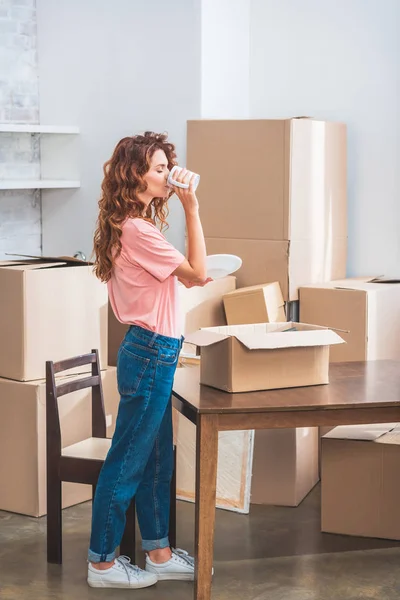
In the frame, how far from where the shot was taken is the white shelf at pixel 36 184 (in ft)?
14.7

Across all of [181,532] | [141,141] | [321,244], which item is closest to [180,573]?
[181,532]

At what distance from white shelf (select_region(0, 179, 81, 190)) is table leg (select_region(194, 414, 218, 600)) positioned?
2188mm

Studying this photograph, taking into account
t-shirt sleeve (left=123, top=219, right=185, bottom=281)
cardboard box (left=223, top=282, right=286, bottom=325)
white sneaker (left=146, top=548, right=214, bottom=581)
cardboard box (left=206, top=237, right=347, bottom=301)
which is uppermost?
t-shirt sleeve (left=123, top=219, right=185, bottom=281)

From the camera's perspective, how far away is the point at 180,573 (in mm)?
3021

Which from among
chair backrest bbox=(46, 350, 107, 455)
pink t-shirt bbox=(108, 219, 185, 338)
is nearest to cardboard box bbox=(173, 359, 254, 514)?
chair backrest bbox=(46, 350, 107, 455)

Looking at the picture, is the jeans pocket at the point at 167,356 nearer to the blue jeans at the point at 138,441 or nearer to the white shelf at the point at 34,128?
the blue jeans at the point at 138,441

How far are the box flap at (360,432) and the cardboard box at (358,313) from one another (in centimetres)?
47

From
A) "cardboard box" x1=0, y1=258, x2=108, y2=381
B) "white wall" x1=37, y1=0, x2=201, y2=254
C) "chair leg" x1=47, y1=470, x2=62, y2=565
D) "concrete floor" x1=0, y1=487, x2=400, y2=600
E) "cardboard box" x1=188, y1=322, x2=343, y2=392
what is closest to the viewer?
"cardboard box" x1=188, y1=322, x2=343, y2=392

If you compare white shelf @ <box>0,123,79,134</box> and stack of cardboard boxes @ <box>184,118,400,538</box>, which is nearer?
stack of cardboard boxes @ <box>184,118,400,538</box>

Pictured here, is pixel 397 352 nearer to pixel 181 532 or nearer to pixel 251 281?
pixel 251 281

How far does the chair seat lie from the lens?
3145 millimetres

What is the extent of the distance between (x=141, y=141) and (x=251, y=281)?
4.73ft

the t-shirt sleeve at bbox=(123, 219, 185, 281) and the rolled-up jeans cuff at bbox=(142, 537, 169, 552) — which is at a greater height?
the t-shirt sleeve at bbox=(123, 219, 185, 281)

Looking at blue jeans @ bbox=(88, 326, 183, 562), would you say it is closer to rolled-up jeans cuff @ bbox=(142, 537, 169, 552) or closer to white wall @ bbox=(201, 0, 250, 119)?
rolled-up jeans cuff @ bbox=(142, 537, 169, 552)
